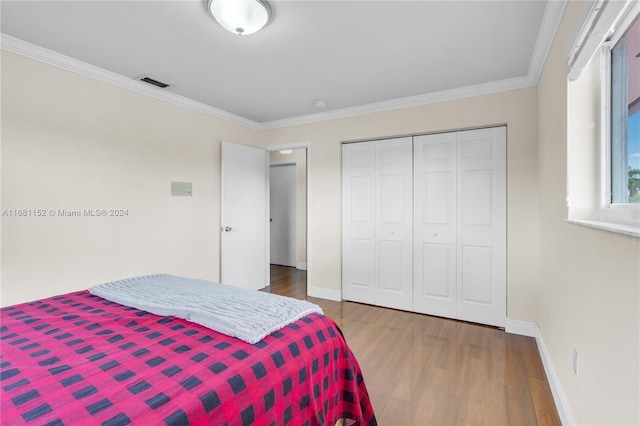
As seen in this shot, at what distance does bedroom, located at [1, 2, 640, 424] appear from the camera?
123 cm

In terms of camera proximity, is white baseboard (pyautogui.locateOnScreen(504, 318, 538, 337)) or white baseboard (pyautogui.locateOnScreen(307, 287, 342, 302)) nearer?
white baseboard (pyautogui.locateOnScreen(504, 318, 538, 337))

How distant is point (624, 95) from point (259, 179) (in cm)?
375

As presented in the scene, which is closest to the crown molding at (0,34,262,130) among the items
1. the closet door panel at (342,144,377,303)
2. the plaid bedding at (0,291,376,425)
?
the closet door panel at (342,144,377,303)

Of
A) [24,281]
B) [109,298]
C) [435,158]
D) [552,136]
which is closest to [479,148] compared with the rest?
[435,158]

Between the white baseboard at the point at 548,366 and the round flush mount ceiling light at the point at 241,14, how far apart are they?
2.81 meters

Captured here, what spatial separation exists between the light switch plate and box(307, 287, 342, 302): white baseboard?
201 cm

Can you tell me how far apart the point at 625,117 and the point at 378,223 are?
2489mm

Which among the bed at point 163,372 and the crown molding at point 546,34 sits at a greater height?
the crown molding at point 546,34

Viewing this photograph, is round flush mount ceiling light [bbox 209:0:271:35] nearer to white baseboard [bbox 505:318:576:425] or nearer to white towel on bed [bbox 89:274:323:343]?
white towel on bed [bbox 89:274:323:343]

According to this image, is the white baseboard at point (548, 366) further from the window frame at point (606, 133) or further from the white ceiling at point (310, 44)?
the white ceiling at point (310, 44)

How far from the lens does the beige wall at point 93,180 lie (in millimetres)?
2209

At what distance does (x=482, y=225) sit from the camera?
308 cm

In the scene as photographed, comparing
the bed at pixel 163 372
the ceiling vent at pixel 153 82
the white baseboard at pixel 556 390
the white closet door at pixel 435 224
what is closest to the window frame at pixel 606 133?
the white baseboard at pixel 556 390

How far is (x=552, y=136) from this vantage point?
6.88ft
